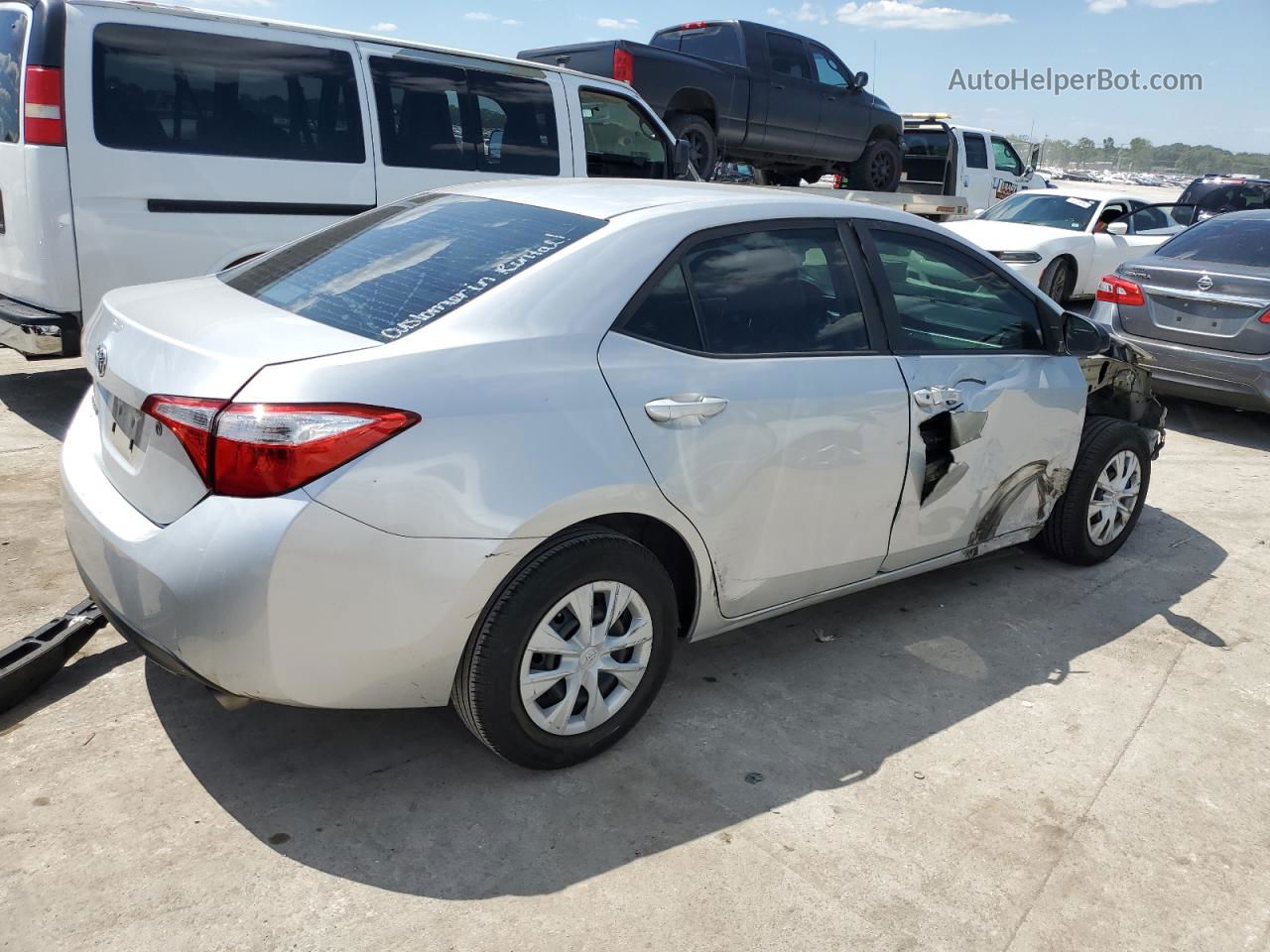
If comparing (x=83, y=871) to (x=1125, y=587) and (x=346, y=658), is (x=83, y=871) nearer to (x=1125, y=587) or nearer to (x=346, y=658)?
(x=346, y=658)

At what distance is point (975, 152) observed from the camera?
701 inches

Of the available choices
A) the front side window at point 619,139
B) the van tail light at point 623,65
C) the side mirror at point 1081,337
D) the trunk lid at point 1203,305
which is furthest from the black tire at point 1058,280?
the side mirror at point 1081,337

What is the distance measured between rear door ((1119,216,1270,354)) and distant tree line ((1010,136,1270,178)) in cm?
8662

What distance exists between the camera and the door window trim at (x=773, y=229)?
3010 millimetres

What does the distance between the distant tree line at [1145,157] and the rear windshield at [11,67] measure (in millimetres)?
92368

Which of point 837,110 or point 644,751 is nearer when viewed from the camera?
point 644,751

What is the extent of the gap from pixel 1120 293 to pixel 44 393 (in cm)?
736

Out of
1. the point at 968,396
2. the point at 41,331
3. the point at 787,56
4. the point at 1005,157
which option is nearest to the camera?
the point at 968,396

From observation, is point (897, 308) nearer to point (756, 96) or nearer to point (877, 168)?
point (756, 96)

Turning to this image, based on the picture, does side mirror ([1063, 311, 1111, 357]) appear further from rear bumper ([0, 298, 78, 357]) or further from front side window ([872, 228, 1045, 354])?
rear bumper ([0, 298, 78, 357])

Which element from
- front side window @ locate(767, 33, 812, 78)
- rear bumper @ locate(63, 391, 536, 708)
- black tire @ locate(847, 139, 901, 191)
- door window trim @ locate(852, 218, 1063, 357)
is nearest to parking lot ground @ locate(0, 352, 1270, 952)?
rear bumper @ locate(63, 391, 536, 708)

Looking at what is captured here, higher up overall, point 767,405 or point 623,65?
point 623,65

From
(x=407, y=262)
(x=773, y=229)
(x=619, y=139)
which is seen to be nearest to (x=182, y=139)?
(x=407, y=262)

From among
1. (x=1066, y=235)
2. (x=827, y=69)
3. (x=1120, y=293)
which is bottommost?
(x=1120, y=293)
